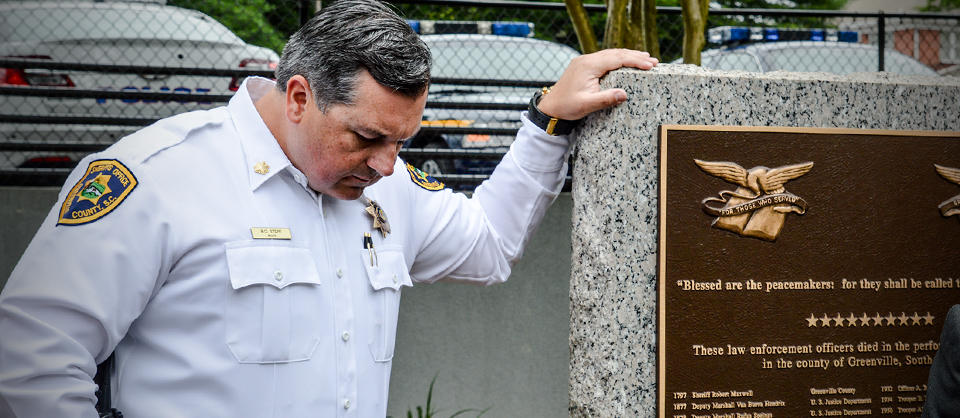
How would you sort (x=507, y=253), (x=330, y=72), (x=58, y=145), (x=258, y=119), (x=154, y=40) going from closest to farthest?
1. (x=330, y=72)
2. (x=258, y=119)
3. (x=507, y=253)
4. (x=58, y=145)
5. (x=154, y=40)

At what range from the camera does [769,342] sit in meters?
2.35

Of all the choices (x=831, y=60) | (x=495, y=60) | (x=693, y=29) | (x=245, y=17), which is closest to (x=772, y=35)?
(x=831, y=60)

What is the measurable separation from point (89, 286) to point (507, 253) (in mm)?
1214

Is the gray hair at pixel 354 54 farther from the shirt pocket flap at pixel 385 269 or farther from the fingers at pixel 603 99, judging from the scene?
the fingers at pixel 603 99

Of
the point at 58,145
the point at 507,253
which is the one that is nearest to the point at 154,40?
the point at 58,145

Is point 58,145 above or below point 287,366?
above

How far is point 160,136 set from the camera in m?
1.92

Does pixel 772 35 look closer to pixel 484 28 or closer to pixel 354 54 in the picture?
pixel 484 28

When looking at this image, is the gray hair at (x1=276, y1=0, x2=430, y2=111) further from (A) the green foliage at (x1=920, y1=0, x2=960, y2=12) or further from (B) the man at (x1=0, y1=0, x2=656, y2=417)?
(A) the green foliage at (x1=920, y1=0, x2=960, y2=12)

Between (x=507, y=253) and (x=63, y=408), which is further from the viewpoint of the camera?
(x=507, y=253)

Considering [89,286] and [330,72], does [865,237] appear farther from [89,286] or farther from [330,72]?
[89,286]

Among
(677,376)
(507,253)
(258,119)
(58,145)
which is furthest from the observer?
(58,145)

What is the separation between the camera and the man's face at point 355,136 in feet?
6.02

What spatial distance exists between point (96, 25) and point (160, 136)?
372 centimetres
